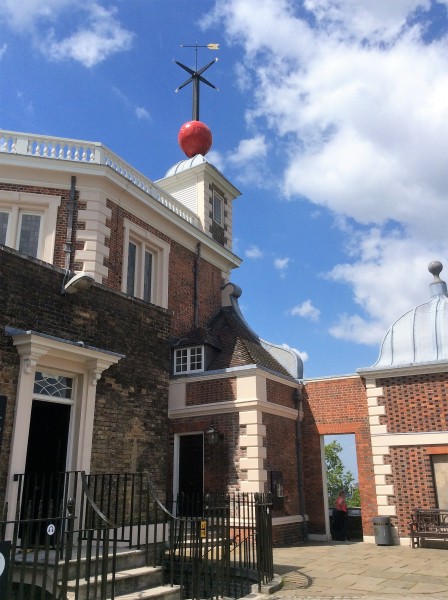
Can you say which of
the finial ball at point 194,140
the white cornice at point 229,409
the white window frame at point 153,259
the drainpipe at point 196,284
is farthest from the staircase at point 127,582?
the finial ball at point 194,140

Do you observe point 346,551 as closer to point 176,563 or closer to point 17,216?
point 176,563

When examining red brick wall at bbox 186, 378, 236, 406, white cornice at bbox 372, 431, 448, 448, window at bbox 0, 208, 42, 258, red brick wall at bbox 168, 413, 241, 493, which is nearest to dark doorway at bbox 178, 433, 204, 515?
red brick wall at bbox 168, 413, 241, 493

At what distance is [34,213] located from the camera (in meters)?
14.0

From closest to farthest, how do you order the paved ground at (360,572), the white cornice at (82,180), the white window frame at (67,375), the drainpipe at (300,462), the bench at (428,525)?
1. the paved ground at (360,572)
2. the white window frame at (67,375)
3. the bench at (428,525)
4. the white cornice at (82,180)
5. the drainpipe at (300,462)

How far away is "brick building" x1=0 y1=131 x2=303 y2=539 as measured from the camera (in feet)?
30.5

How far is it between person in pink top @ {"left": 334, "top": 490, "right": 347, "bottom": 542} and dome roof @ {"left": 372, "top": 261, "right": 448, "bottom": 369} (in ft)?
13.6

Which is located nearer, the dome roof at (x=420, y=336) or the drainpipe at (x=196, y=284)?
the dome roof at (x=420, y=336)

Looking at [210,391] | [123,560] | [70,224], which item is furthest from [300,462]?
[70,224]

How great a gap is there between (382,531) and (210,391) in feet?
17.7

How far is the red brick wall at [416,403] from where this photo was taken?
43.8 ft

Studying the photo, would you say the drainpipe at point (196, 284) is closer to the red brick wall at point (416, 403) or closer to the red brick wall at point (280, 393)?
the red brick wall at point (280, 393)

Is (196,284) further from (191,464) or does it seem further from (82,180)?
(191,464)

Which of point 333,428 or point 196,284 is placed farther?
point 196,284

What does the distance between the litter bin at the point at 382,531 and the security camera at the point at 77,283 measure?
9.17 metres
